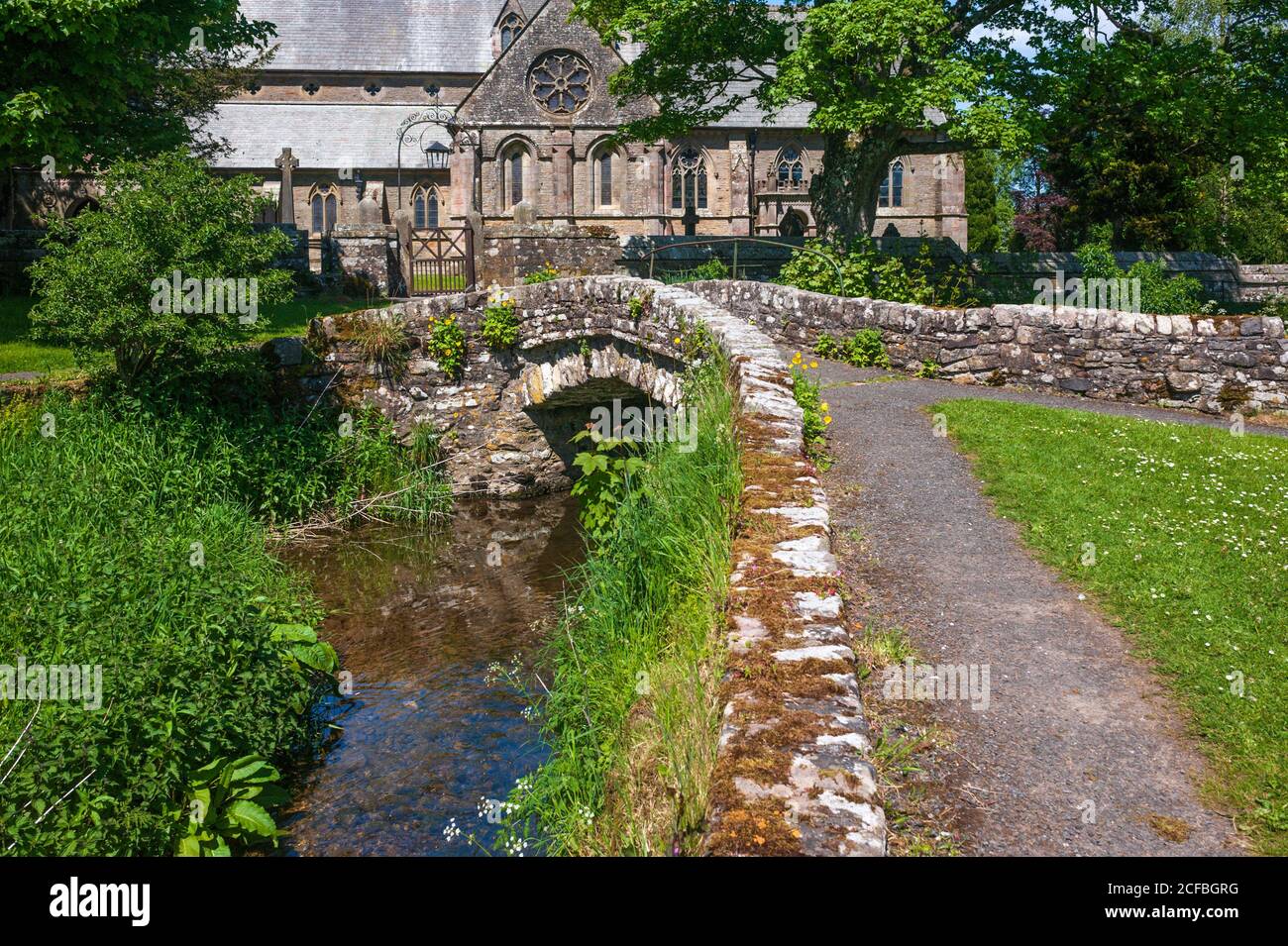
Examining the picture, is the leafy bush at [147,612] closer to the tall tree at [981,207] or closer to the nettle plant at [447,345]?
the nettle plant at [447,345]

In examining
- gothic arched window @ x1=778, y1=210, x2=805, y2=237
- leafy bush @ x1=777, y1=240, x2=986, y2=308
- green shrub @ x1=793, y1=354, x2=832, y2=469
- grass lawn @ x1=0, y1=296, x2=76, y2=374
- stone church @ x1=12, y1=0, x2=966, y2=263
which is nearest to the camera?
green shrub @ x1=793, y1=354, x2=832, y2=469

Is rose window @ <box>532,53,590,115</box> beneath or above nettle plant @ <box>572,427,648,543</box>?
above

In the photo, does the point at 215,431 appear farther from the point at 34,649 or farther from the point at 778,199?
the point at 778,199

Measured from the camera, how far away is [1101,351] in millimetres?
12031

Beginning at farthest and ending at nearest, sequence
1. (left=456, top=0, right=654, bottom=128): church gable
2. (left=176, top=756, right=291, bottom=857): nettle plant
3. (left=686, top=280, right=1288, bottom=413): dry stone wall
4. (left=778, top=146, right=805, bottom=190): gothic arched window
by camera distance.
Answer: (left=778, top=146, right=805, bottom=190): gothic arched window, (left=456, top=0, right=654, bottom=128): church gable, (left=686, top=280, right=1288, bottom=413): dry stone wall, (left=176, top=756, right=291, bottom=857): nettle plant

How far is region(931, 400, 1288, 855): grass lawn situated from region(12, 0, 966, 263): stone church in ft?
95.2

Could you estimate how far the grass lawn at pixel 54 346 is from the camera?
544 inches

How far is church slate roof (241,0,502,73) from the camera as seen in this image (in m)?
45.5

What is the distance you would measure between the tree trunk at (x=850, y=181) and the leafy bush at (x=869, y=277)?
1.64 meters

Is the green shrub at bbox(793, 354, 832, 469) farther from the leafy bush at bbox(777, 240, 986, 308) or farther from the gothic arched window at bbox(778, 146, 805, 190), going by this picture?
the gothic arched window at bbox(778, 146, 805, 190)

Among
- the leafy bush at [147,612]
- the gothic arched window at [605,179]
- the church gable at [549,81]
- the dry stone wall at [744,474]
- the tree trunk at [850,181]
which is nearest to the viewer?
the dry stone wall at [744,474]

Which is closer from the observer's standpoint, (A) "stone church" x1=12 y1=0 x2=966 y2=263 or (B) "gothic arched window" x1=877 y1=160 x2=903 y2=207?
(A) "stone church" x1=12 y1=0 x2=966 y2=263

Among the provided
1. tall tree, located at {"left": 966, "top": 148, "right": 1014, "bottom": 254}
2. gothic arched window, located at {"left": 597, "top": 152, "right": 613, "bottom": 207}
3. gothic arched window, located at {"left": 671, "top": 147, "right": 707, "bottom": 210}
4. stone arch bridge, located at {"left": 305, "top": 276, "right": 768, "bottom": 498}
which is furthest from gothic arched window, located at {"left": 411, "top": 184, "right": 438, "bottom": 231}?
stone arch bridge, located at {"left": 305, "top": 276, "right": 768, "bottom": 498}

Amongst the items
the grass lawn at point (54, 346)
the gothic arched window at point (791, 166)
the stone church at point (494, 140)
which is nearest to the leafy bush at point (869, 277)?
the grass lawn at point (54, 346)
